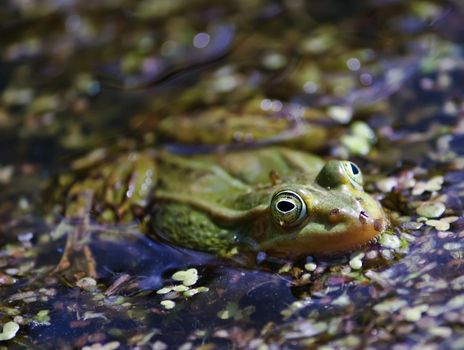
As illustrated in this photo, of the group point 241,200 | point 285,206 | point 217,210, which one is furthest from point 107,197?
point 285,206

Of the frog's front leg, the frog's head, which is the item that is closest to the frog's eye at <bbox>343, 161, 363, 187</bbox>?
the frog's head

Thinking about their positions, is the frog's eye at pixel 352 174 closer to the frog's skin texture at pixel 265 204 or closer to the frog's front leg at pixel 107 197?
the frog's skin texture at pixel 265 204

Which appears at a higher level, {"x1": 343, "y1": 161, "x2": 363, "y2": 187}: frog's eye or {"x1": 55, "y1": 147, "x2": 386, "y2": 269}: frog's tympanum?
{"x1": 343, "y1": 161, "x2": 363, "y2": 187}: frog's eye

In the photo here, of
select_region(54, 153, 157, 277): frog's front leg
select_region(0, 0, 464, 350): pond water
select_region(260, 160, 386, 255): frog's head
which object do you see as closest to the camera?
select_region(0, 0, 464, 350): pond water

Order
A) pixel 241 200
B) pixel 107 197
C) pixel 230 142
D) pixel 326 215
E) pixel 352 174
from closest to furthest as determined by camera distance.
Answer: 1. pixel 326 215
2. pixel 352 174
3. pixel 241 200
4. pixel 107 197
5. pixel 230 142

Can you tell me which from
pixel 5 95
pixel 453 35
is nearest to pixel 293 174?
pixel 453 35

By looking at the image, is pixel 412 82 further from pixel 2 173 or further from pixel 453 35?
pixel 2 173

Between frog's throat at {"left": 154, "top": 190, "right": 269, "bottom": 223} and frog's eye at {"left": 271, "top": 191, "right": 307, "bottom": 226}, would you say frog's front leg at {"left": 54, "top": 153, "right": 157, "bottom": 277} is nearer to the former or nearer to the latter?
frog's throat at {"left": 154, "top": 190, "right": 269, "bottom": 223}

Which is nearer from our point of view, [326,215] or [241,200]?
[326,215]

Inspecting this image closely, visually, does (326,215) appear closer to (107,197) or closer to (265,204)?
(265,204)
